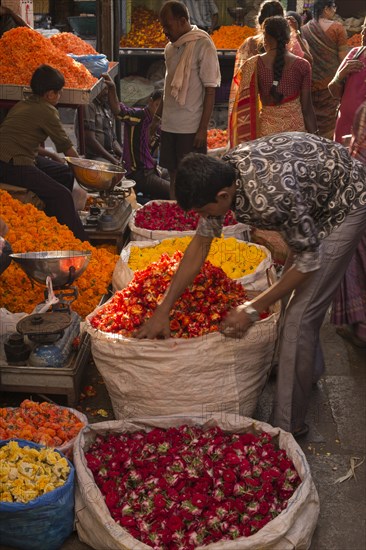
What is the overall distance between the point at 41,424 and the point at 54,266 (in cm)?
86

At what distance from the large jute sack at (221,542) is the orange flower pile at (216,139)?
5457 millimetres

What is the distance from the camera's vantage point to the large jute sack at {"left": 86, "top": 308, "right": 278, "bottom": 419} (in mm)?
3459

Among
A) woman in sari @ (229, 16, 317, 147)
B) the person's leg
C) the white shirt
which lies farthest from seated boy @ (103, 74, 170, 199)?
the person's leg

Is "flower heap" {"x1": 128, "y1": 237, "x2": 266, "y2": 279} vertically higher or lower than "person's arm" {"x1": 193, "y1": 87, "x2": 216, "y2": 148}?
lower

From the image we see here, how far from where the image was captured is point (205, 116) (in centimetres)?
677

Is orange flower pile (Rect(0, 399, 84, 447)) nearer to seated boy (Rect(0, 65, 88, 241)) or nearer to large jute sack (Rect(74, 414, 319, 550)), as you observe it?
large jute sack (Rect(74, 414, 319, 550))

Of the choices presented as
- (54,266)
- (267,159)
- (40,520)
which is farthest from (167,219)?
(40,520)

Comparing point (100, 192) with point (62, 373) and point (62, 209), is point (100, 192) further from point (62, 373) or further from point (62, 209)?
point (62, 373)

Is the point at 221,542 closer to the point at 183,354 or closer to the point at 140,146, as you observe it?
the point at 183,354

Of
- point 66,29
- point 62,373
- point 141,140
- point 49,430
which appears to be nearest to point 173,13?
point 141,140

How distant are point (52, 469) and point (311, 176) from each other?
158cm

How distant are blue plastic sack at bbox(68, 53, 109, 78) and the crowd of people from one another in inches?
6.4

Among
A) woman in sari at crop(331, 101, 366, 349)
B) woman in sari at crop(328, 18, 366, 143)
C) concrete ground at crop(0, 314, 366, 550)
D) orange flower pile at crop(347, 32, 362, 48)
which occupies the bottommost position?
concrete ground at crop(0, 314, 366, 550)

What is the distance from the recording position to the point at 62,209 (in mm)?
5730
